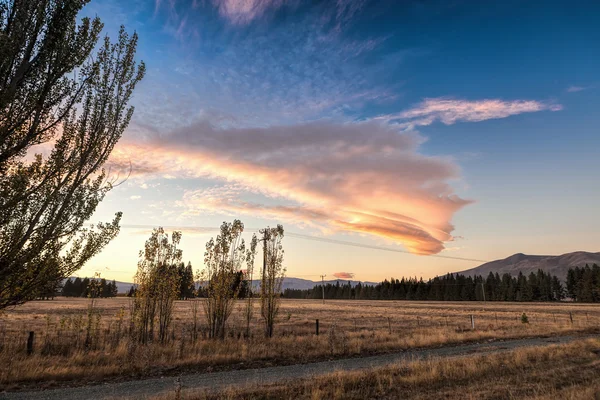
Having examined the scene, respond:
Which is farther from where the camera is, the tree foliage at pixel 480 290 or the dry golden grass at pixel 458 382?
the tree foliage at pixel 480 290

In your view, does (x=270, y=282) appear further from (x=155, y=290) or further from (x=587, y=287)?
(x=587, y=287)

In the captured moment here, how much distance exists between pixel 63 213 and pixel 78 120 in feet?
7.83

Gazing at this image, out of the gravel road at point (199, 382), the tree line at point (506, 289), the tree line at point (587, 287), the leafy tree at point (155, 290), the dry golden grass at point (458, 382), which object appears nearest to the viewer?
the dry golden grass at point (458, 382)

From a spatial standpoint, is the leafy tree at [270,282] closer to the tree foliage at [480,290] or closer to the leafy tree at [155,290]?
the leafy tree at [155,290]

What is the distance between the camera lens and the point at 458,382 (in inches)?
446

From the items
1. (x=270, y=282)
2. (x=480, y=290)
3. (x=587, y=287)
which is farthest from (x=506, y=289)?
(x=270, y=282)

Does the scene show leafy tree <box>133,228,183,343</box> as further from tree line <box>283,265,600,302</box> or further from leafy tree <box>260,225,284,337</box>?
tree line <box>283,265,600,302</box>

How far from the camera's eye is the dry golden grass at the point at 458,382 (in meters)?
9.55

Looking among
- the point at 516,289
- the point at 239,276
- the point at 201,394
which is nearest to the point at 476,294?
the point at 516,289

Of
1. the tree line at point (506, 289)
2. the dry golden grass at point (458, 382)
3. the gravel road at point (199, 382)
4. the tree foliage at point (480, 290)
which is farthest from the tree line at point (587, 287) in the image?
the gravel road at point (199, 382)

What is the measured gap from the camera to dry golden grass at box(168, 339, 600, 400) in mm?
9547

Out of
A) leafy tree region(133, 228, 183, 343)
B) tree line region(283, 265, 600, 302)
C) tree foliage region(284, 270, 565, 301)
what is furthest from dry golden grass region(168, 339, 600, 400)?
tree foliage region(284, 270, 565, 301)

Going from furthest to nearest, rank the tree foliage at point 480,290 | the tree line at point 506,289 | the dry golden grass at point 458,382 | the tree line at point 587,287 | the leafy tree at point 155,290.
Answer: the tree foliage at point 480,290 → the tree line at point 506,289 → the tree line at point 587,287 → the leafy tree at point 155,290 → the dry golden grass at point 458,382

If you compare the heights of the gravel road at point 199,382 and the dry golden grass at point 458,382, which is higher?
the dry golden grass at point 458,382
